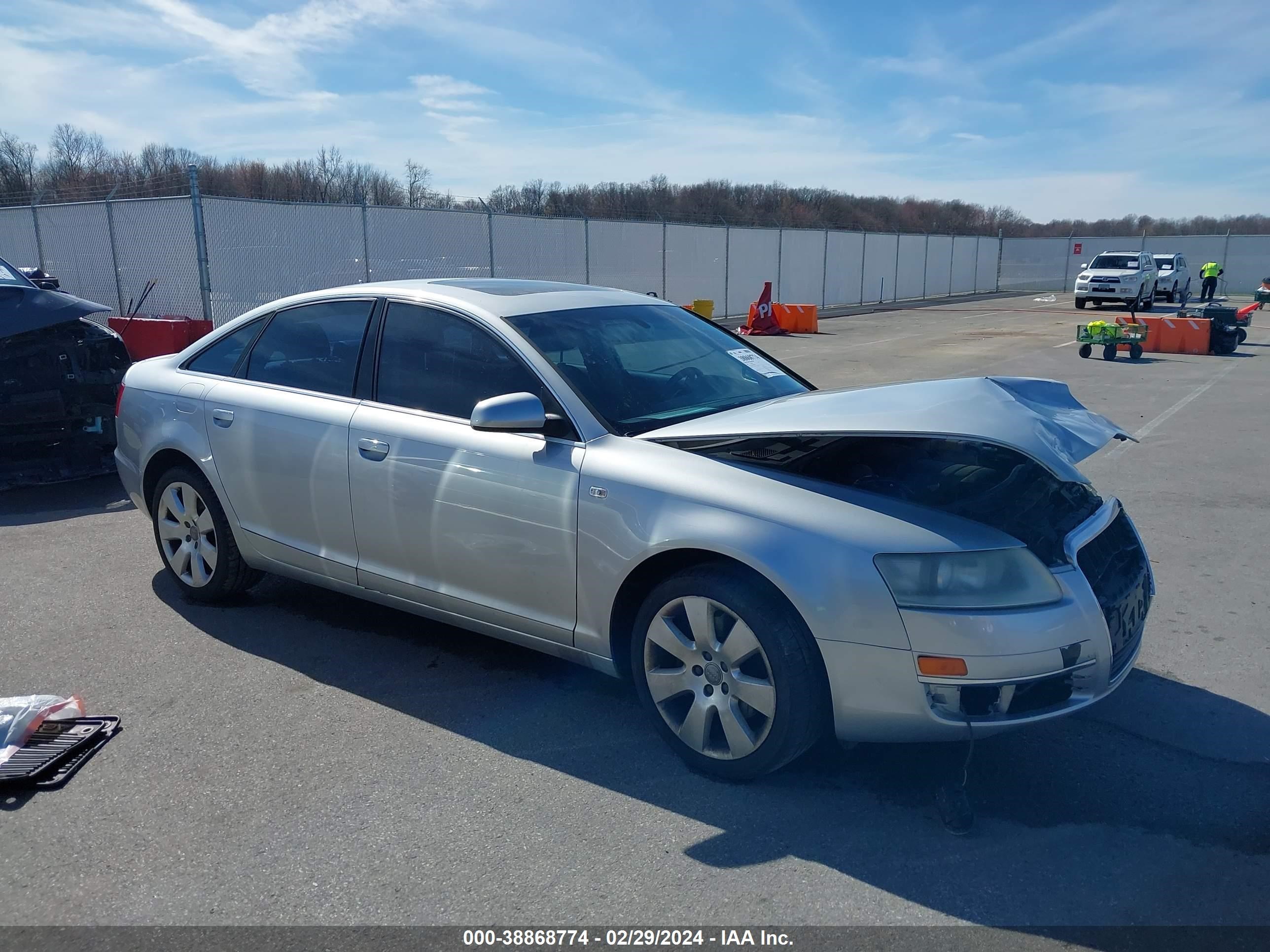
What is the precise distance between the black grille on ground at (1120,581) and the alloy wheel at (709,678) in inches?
43.6

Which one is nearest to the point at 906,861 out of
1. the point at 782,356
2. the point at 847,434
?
the point at 847,434

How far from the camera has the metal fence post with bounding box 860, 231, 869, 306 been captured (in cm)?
3491

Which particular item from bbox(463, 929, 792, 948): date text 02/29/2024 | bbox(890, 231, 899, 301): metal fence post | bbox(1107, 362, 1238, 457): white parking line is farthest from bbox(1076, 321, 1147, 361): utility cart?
bbox(890, 231, 899, 301): metal fence post

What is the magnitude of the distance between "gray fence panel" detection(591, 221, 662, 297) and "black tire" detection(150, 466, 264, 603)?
18470 millimetres

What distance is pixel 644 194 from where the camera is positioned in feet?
168

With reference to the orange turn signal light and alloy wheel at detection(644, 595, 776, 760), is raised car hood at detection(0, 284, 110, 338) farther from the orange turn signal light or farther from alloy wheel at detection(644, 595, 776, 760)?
the orange turn signal light

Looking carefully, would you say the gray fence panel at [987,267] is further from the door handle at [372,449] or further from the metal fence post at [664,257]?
the door handle at [372,449]

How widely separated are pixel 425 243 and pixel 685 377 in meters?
16.4

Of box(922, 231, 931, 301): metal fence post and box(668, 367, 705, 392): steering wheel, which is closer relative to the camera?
box(668, 367, 705, 392): steering wheel

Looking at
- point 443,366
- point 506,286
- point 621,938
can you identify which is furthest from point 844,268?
point 621,938

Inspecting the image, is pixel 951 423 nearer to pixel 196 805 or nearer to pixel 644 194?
pixel 196 805

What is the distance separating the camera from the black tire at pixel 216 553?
191 inches

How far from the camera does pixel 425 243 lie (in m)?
19.5

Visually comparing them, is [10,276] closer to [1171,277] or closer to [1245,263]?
[1171,277]
